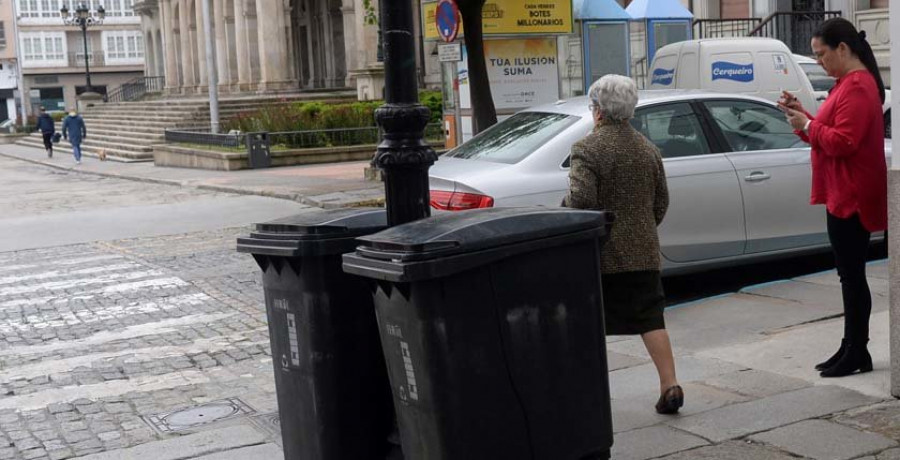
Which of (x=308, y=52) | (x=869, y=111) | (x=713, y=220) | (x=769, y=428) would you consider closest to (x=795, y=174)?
(x=713, y=220)

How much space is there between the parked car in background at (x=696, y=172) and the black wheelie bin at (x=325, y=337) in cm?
331

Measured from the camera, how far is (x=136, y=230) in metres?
16.5

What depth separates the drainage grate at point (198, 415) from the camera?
21.7ft

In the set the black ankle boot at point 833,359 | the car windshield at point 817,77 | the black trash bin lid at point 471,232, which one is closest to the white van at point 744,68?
the car windshield at point 817,77

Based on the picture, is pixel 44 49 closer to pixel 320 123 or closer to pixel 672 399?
pixel 320 123

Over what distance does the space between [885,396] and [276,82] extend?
4150cm

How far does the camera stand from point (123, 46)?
88312 mm

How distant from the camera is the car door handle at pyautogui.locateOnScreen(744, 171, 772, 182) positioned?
29.3 ft

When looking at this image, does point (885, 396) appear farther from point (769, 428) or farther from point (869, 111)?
point (869, 111)

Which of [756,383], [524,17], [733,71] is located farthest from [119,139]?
[756,383]

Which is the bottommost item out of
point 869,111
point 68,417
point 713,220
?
point 68,417

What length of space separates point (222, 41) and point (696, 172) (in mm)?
45336

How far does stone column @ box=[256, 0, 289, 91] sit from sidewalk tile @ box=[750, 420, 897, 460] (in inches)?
1638

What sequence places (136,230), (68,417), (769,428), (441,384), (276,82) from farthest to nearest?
(276,82)
(136,230)
(68,417)
(769,428)
(441,384)
